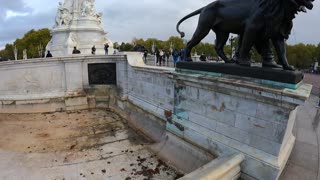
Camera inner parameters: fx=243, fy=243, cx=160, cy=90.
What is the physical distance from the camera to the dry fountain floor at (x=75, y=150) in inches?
248

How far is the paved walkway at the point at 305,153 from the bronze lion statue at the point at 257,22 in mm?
1818

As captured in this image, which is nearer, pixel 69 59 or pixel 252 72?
pixel 252 72

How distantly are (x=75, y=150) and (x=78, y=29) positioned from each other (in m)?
18.3

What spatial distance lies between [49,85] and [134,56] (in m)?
4.89

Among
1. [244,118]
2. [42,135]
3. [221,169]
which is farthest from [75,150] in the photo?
[244,118]

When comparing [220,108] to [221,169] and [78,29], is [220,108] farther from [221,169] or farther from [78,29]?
[78,29]

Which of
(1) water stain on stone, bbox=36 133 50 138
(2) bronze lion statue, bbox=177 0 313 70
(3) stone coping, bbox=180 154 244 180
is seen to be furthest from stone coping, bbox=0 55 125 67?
(3) stone coping, bbox=180 154 244 180

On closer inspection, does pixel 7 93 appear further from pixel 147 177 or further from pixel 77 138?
pixel 147 177

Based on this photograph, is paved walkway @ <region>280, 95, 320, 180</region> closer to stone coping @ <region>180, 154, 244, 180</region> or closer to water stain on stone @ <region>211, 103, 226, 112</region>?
stone coping @ <region>180, 154, 244, 180</region>

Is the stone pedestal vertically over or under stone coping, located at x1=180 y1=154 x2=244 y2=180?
over

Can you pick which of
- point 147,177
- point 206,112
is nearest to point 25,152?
point 147,177

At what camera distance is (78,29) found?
23469 millimetres

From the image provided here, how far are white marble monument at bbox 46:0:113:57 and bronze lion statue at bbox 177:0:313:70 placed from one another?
62.5 ft

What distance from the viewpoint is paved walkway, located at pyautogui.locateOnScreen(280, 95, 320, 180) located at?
4203mm
